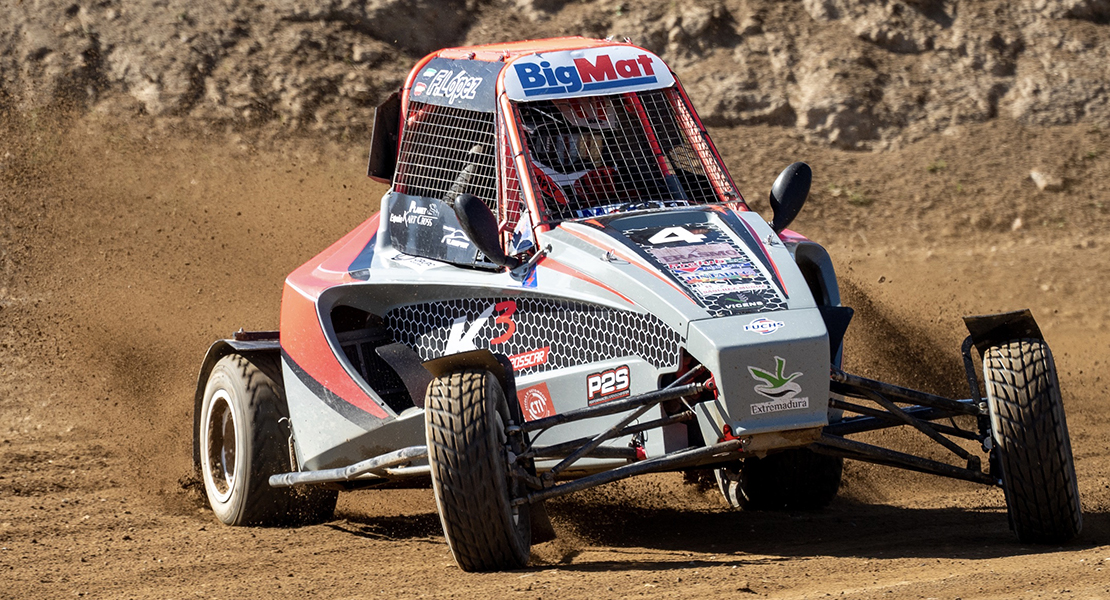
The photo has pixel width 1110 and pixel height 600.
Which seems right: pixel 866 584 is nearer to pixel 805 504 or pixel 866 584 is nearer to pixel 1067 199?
pixel 805 504

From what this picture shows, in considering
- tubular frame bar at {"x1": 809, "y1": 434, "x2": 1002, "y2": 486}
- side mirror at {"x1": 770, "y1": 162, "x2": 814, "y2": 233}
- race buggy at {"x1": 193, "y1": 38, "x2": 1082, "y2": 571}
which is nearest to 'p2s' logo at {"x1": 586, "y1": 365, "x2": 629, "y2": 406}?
race buggy at {"x1": 193, "y1": 38, "x2": 1082, "y2": 571}

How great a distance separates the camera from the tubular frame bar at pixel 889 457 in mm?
5934

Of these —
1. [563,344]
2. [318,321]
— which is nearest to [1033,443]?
[563,344]

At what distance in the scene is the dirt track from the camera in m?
5.79

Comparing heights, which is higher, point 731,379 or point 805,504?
point 731,379

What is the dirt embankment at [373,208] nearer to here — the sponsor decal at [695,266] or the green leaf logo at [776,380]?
the green leaf logo at [776,380]

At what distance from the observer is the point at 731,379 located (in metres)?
5.38

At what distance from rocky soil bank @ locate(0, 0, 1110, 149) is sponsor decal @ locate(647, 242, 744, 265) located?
31.5ft

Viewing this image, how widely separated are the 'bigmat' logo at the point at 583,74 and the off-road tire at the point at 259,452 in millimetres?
2196

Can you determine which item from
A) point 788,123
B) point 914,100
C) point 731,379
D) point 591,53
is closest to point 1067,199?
point 914,100

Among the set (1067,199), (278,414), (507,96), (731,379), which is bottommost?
(1067,199)

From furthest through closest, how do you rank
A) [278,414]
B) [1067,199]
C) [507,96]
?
[1067,199], [278,414], [507,96]

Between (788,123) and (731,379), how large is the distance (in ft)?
34.3

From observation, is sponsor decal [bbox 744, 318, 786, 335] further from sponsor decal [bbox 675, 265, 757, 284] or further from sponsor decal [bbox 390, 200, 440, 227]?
sponsor decal [bbox 390, 200, 440, 227]
